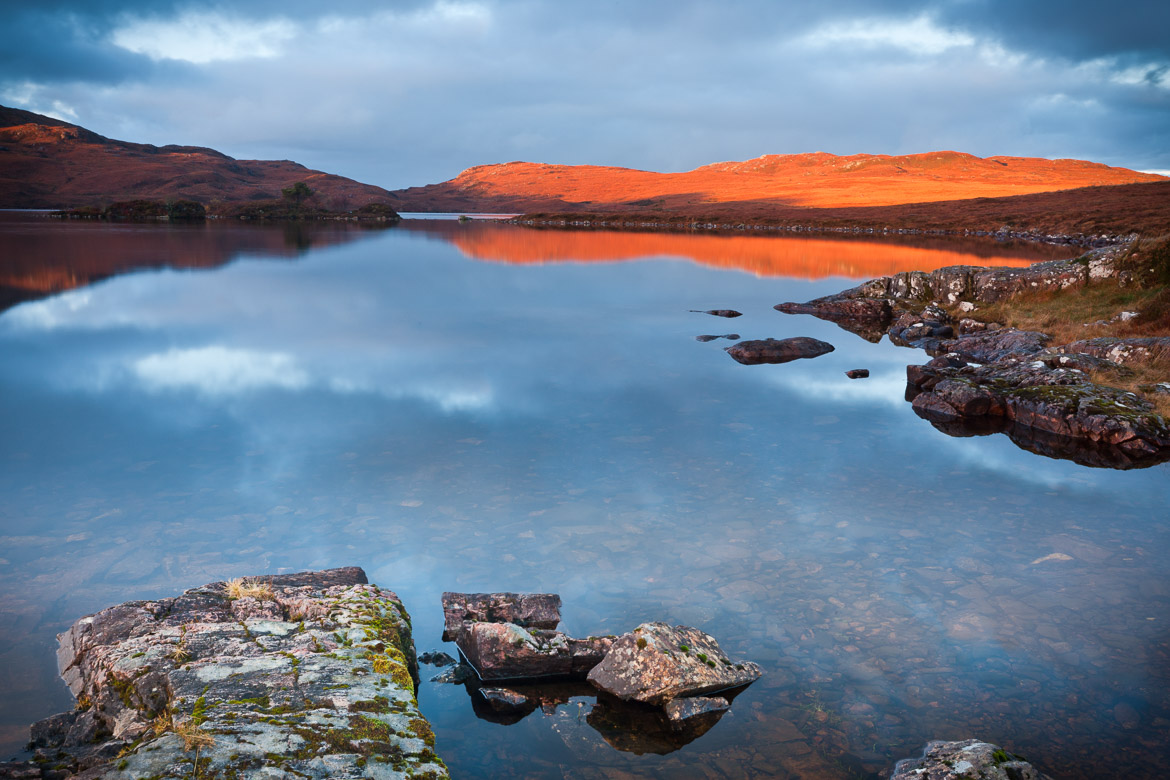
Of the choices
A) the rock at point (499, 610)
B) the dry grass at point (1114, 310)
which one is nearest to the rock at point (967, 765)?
the rock at point (499, 610)

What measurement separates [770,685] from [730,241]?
75.0 m

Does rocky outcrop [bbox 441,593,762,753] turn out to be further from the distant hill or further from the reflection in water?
the distant hill

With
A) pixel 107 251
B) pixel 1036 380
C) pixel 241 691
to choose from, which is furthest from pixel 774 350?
pixel 107 251

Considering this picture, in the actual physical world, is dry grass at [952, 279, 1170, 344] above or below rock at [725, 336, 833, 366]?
above

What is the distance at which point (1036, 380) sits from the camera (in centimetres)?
1641

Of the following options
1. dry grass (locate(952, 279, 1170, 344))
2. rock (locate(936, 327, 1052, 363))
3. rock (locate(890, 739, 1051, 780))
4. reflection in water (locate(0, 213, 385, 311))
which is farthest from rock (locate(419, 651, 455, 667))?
reflection in water (locate(0, 213, 385, 311))

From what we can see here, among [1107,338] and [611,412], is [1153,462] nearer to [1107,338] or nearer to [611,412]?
[1107,338]

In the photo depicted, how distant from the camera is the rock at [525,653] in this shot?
662 cm

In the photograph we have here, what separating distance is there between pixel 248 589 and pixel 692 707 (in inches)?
169

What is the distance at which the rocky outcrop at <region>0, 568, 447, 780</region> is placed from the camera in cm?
441

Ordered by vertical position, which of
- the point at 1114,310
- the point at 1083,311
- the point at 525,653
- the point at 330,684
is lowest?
the point at 525,653

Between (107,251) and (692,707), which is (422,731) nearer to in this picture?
(692,707)

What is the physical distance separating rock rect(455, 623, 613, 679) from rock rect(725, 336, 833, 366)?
16.1 metres

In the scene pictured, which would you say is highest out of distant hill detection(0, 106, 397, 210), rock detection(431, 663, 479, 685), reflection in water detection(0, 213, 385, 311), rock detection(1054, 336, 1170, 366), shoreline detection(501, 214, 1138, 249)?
distant hill detection(0, 106, 397, 210)
